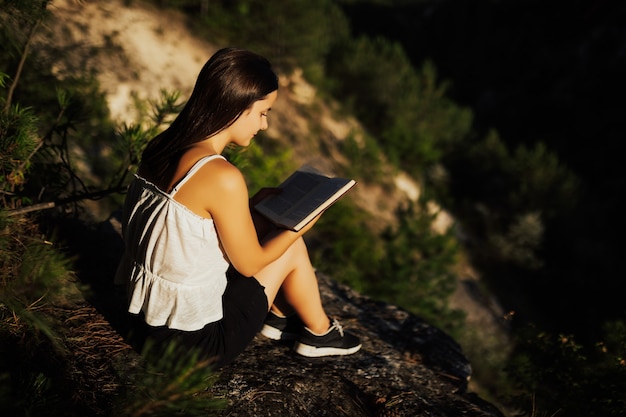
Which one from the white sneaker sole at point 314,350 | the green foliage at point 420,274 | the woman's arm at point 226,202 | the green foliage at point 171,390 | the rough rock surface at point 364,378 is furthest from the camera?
the green foliage at point 420,274

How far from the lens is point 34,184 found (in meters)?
2.80

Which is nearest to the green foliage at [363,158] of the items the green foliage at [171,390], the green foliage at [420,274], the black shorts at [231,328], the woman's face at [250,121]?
the green foliage at [420,274]

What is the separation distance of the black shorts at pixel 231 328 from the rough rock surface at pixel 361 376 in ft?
0.70

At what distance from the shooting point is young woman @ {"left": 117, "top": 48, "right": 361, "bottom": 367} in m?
1.66

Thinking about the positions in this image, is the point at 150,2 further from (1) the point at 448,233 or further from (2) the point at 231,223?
(2) the point at 231,223

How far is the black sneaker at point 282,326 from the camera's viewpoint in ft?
8.32

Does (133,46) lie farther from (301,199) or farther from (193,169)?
(193,169)

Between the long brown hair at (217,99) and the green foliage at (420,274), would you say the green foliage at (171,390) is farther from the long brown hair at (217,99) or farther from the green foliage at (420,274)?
the green foliage at (420,274)

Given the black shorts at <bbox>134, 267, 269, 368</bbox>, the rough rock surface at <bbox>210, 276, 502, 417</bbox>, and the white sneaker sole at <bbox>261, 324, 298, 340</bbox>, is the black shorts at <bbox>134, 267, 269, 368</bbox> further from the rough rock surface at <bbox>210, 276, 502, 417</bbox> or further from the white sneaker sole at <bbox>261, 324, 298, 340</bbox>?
the white sneaker sole at <bbox>261, 324, 298, 340</bbox>

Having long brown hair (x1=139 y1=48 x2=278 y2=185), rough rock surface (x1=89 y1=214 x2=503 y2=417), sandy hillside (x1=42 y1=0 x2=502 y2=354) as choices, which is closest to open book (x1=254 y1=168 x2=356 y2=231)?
long brown hair (x1=139 y1=48 x2=278 y2=185)

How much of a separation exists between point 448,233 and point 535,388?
430 inches

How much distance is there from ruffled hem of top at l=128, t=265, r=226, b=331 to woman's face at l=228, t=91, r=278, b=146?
2.04ft

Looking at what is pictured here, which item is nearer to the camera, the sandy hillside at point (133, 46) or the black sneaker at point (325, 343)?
the black sneaker at point (325, 343)

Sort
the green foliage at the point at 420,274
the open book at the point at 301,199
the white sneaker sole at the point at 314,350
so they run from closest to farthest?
the open book at the point at 301,199
the white sneaker sole at the point at 314,350
the green foliage at the point at 420,274
